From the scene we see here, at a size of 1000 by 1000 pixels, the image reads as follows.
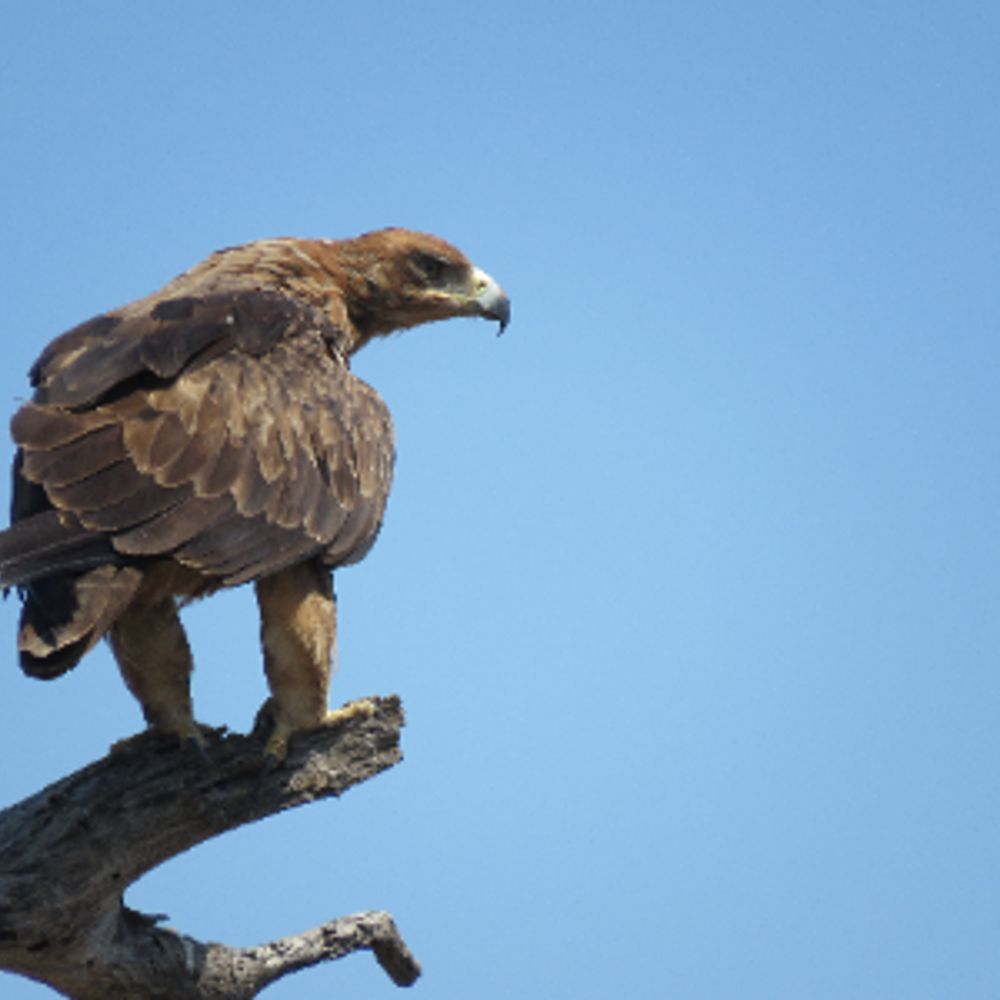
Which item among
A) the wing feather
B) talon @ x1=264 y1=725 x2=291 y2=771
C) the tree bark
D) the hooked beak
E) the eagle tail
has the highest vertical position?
the hooked beak

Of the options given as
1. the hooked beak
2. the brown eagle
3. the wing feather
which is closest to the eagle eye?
the hooked beak

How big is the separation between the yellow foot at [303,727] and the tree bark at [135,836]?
0.07ft

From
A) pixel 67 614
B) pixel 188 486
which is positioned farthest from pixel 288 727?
pixel 67 614

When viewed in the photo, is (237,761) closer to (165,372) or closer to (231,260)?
(165,372)

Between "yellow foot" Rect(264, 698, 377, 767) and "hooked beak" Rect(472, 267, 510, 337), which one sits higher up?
"hooked beak" Rect(472, 267, 510, 337)

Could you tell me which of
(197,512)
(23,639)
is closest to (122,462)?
(197,512)

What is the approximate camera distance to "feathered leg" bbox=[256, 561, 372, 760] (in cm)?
702

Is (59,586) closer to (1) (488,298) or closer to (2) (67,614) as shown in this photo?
(2) (67,614)

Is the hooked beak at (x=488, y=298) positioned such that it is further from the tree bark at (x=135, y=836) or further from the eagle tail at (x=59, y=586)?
the eagle tail at (x=59, y=586)

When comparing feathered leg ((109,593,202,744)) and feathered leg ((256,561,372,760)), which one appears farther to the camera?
feathered leg ((109,593,202,744))

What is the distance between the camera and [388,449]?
7.77 metres

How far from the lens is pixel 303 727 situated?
285 inches

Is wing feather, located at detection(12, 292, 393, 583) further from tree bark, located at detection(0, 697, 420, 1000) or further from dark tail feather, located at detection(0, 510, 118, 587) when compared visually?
tree bark, located at detection(0, 697, 420, 1000)

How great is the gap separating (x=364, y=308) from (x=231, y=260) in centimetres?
81
